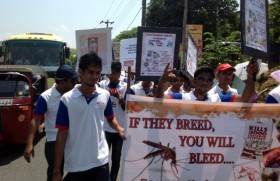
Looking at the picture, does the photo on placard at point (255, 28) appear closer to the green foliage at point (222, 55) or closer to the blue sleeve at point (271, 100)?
the blue sleeve at point (271, 100)

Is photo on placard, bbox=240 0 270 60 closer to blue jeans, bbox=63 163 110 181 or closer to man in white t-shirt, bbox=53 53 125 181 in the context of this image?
man in white t-shirt, bbox=53 53 125 181

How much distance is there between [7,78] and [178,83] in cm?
367

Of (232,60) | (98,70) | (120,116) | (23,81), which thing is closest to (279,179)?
(98,70)

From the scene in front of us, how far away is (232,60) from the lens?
1647 centimetres

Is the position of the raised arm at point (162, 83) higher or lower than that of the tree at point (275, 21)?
lower

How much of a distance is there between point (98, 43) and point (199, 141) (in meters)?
3.42

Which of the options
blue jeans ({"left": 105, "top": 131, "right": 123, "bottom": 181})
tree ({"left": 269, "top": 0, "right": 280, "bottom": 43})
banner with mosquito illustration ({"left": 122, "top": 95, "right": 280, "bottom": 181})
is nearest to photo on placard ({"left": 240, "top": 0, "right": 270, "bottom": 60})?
banner with mosquito illustration ({"left": 122, "top": 95, "right": 280, "bottom": 181})

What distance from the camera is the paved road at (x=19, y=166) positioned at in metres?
6.39

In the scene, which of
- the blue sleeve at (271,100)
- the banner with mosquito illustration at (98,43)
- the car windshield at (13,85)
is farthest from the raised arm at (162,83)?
the car windshield at (13,85)

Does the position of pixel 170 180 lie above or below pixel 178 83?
below

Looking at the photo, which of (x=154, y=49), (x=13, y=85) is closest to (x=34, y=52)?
(x=13, y=85)

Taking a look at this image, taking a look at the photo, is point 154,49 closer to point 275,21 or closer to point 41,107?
point 41,107

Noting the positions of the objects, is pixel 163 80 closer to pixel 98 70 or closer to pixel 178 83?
pixel 98 70

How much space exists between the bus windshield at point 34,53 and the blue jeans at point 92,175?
35.4 ft
